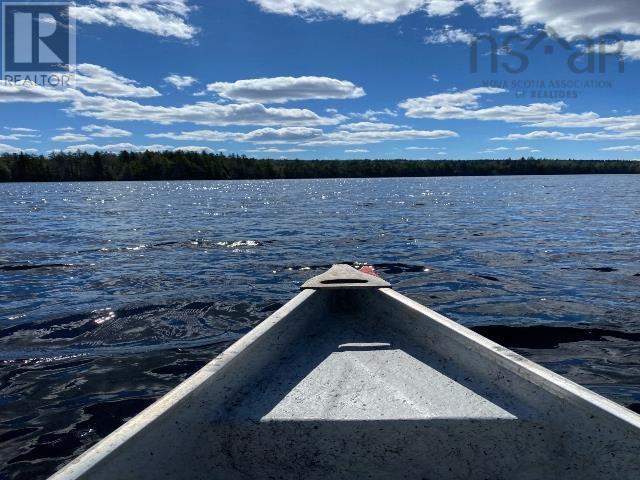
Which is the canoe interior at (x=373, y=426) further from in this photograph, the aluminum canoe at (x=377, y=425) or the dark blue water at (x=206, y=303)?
the dark blue water at (x=206, y=303)

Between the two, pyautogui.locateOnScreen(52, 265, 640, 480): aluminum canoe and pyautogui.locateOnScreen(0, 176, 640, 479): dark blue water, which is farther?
pyautogui.locateOnScreen(0, 176, 640, 479): dark blue water

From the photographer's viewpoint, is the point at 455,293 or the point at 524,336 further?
the point at 455,293

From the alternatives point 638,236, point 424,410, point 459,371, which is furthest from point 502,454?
point 638,236

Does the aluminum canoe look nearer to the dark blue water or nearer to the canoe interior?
the canoe interior

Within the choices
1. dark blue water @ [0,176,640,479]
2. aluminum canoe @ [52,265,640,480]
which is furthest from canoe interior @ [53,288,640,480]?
dark blue water @ [0,176,640,479]

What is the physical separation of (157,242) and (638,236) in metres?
16.6

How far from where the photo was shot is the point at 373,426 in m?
3.28

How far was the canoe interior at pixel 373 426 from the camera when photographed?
274 cm

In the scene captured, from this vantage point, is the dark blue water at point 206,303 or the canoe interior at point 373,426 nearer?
the canoe interior at point 373,426

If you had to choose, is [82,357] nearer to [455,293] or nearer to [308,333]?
[308,333]

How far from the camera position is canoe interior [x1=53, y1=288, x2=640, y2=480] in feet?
8.98

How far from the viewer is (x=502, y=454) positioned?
3090mm

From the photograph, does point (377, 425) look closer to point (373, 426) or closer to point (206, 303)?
point (373, 426)

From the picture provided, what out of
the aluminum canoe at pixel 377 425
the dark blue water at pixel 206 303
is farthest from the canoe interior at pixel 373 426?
the dark blue water at pixel 206 303
